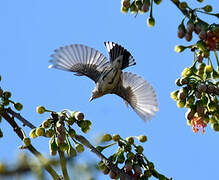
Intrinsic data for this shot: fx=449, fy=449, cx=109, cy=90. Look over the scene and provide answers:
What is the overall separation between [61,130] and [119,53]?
2539mm

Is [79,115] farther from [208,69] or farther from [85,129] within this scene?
[208,69]

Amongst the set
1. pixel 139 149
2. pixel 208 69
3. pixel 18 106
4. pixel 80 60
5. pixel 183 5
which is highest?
pixel 80 60

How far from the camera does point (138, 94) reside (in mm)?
4988

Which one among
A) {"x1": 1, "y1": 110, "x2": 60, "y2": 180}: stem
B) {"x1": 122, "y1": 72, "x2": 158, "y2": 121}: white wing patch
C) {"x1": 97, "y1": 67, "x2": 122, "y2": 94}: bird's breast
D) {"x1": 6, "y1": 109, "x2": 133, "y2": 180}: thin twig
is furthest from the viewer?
{"x1": 97, "y1": 67, "x2": 122, "y2": 94}: bird's breast

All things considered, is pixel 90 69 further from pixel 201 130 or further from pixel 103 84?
pixel 201 130

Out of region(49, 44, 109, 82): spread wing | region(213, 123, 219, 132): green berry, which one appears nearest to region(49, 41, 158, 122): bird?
region(49, 44, 109, 82): spread wing

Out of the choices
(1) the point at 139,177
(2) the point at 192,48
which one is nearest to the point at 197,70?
(2) the point at 192,48

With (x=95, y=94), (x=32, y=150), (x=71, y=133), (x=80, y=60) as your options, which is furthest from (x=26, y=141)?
(x=80, y=60)

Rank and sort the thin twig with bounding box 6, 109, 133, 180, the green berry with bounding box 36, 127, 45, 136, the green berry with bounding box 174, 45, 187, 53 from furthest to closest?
the green berry with bounding box 174, 45, 187, 53 → the green berry with bounding box 36, 127, 45, 136 → the thin twig with bounding box 6, 109, 133, 180

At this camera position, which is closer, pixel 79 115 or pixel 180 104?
pixel 79 115

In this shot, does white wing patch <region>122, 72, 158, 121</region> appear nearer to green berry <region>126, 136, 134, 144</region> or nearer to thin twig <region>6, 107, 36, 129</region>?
green berry <region>126, 136, 134, 144</region>

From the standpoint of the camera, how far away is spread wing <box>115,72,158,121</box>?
4.63 m

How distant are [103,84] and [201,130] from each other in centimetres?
142

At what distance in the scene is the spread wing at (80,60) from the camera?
17.6 feet
